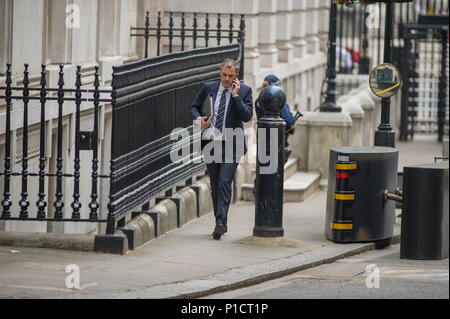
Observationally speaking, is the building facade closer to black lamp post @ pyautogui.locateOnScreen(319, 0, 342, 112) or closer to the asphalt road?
black lamp post @ pyautogui.locateOnScreen(319, 0, 342, 112)

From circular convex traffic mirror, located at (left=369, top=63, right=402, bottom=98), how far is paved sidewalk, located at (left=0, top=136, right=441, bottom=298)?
6.06 ft

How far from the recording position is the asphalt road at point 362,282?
10188mm

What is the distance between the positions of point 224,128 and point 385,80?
114 inches

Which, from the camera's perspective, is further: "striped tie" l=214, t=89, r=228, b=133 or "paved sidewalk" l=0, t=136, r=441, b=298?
"striped tie" l=214, t=89, r=228, b=133

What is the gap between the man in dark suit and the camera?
12961mm

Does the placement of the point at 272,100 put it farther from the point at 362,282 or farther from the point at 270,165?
the point at 362,282

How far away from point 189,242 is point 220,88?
5.23ft

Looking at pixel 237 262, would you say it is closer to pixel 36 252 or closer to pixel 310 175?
pixel 36 252

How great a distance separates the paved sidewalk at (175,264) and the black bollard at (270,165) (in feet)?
0.65

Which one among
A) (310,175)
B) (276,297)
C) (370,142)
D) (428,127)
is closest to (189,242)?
(276,297)

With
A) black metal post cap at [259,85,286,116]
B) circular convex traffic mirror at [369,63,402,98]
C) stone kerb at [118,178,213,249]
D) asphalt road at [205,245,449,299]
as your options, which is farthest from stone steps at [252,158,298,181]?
asphalt road at [205,245,449,299]

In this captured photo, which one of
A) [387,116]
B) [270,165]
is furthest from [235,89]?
[387,116]
